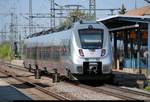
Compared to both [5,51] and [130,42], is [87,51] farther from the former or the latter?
[5,51]

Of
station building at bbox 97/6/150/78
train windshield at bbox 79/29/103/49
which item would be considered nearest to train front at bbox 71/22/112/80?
train windshield at bbox 79/29/103/49

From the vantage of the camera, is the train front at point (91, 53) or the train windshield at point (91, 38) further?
the train windshield at point (91, 38)

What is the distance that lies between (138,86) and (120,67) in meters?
17.8

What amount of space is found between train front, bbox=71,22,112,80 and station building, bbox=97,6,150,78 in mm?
8939

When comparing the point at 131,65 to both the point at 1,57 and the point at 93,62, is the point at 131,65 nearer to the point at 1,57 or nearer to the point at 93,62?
the point at 93,62

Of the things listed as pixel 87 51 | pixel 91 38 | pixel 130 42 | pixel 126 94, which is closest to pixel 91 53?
pixel 87 51

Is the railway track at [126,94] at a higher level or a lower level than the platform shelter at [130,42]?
lower

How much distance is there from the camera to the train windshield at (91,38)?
2516 cm

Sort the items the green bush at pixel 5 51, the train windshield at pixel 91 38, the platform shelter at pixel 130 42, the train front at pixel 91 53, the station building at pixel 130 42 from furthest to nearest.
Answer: the green bush at pixel 5 51 → the platform shelter at pixel 130 42 → the station building at pixel 130 42 → the train windshield at pixel 91 38 → the train front at pixel 91 53

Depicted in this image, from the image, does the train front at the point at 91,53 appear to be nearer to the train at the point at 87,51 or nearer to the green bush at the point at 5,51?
the train at the point at 87,51

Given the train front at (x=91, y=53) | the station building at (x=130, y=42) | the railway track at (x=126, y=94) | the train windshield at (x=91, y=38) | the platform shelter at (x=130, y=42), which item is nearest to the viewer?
the railway track at (x=126, y=94)

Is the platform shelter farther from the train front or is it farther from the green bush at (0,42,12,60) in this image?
the green bush at (0,42,12,60)

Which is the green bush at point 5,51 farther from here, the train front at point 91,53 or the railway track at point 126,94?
the railway track at point 126,94

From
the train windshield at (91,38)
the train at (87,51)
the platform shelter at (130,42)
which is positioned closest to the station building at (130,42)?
the platform shelter at (130,42)
